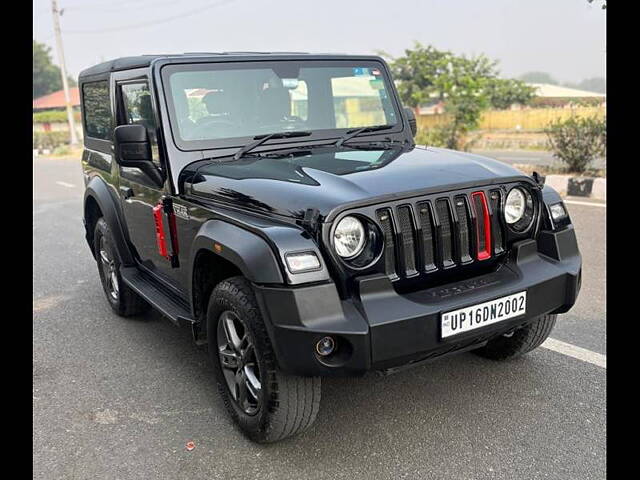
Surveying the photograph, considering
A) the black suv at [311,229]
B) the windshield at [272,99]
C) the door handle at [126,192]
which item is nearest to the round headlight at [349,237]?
the black suv at [311,229]

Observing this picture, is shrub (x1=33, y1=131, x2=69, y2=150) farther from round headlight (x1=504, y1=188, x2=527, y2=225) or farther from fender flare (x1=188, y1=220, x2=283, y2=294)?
round headlight (x1=504, y1=188, x2=527, y2=225)

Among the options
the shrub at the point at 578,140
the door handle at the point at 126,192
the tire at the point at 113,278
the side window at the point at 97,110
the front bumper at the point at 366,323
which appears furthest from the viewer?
the shrub at the point at 578,140

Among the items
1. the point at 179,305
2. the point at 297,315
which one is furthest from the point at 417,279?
the point at 179,305

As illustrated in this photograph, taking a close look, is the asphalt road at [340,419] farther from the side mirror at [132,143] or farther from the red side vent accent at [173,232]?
the side mirror at [132,143]

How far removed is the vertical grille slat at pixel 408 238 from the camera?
273 cm

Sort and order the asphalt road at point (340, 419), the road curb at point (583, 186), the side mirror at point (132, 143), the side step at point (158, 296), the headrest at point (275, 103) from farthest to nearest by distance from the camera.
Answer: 1. the road curb at point (583, 186)
2. the headrest at point (275, 103)
3. the side step at point (158, 296)
4. the side mirror at point (132, 143)
5. the asphalt road at point (340, 419)

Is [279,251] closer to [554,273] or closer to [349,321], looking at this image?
[349,321]

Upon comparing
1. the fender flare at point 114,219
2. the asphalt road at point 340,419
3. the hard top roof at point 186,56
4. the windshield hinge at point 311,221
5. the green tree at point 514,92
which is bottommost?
the asphalt road at point 340,419

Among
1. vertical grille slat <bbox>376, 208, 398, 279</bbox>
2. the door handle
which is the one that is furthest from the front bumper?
the door handle

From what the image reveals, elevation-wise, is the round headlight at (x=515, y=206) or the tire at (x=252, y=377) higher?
the round headlight at (x=515, y=206)

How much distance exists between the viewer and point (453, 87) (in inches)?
706

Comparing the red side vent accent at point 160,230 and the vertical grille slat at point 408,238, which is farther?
the red side vent accent at point 160,230

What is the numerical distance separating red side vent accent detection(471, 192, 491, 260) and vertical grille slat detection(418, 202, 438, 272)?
269 millimetres

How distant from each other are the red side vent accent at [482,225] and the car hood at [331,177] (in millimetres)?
79
